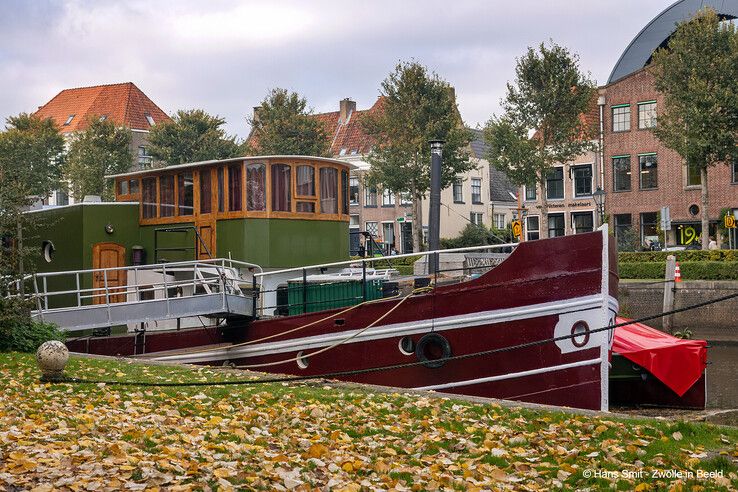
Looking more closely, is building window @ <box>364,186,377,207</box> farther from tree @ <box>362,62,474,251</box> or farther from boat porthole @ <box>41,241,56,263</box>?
boat porthole @ <box>41,241,56,263</box>

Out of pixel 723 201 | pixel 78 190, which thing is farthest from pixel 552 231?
pixel 78 190

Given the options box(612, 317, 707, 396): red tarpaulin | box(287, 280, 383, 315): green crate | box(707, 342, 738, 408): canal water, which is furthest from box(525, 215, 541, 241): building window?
box(287, 280, 383, 315): green crate

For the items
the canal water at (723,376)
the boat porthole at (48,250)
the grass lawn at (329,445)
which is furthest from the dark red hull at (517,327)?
the boat porthole at (48,250)

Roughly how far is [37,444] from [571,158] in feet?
124

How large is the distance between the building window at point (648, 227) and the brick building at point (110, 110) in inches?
1430

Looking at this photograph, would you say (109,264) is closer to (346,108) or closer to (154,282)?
(154,282)

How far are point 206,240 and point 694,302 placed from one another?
1860 cm

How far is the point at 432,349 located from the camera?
14297mm

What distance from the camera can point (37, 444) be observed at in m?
8.05

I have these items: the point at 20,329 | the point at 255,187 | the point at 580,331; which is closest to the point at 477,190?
the point at 255,187

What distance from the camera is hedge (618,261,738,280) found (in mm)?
31205

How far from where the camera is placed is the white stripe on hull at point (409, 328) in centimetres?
1341

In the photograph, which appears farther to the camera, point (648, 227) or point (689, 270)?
point (648, 227)

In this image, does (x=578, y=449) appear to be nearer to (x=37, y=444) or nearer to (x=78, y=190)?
(x=37, y=444)
